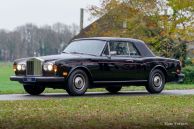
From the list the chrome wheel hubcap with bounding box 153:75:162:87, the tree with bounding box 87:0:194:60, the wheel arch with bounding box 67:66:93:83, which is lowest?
the chrome wheel hubcap with bounding box 153:75:162:87

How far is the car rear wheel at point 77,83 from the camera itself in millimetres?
13953

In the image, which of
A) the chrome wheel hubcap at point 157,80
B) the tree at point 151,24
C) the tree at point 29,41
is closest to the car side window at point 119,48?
the chrome wheel hubcap at point 157,80

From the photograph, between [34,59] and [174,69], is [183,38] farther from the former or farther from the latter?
[34,59]

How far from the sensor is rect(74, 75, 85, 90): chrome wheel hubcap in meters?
14.1

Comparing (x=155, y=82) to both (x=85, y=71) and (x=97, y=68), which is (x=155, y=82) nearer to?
(x=97, y=68)

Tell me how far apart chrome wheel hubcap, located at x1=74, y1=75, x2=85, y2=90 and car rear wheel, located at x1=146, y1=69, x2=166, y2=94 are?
Result: 241 cm

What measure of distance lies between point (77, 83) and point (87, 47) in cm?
147

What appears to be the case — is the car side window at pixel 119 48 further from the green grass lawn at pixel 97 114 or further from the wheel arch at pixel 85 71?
the green grass lawn at pixel 97 114

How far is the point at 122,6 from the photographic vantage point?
3691 cm

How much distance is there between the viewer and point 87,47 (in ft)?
49.9

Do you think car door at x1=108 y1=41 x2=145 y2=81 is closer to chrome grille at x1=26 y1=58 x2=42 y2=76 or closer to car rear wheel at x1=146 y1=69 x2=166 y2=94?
car rear wheel at x1=146 y1=69 x2=166 y2=94

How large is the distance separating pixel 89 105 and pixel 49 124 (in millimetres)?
2912

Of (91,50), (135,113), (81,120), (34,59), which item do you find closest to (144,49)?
(91,50)

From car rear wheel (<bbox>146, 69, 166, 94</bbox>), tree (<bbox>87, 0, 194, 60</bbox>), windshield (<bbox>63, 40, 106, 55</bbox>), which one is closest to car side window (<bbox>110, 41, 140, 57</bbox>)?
windshield (<bbox>63, 40, 106, 55</bbox>)
